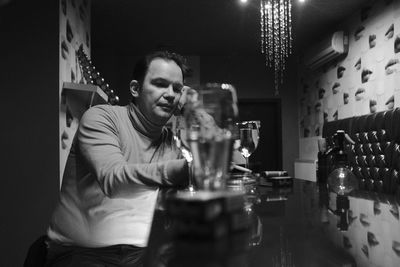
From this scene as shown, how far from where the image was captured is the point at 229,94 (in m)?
0.38

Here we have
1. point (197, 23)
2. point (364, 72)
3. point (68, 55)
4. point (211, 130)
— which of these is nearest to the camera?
point (211, 130)

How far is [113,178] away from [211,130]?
49cm

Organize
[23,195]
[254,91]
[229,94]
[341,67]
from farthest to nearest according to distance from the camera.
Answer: [254,91]
[341,67]
[23,195]
[229,94]

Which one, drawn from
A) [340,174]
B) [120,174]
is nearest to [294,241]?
[120,174]

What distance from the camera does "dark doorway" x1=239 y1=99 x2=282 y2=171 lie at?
586 centimetres

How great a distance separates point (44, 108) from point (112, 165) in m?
1.83

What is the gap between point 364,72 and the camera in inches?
153

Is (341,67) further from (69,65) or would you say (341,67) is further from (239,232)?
(239,232)

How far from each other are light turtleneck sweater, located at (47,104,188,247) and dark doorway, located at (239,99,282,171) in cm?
458

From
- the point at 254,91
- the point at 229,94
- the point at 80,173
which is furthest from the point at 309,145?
the point at 229,94

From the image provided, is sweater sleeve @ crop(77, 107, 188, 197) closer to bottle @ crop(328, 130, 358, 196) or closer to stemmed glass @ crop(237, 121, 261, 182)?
stemmed glass @ crop(237, 121, 261, 182)

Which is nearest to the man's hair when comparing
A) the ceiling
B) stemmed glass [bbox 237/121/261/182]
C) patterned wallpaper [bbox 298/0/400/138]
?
stemmed glass [bbox 237/121/261/182]

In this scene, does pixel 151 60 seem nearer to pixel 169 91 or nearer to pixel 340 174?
pixel 169 91

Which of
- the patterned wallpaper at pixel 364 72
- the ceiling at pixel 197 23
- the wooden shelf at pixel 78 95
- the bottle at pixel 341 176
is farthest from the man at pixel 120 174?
the patterned wallpaper at pixel 364 72
